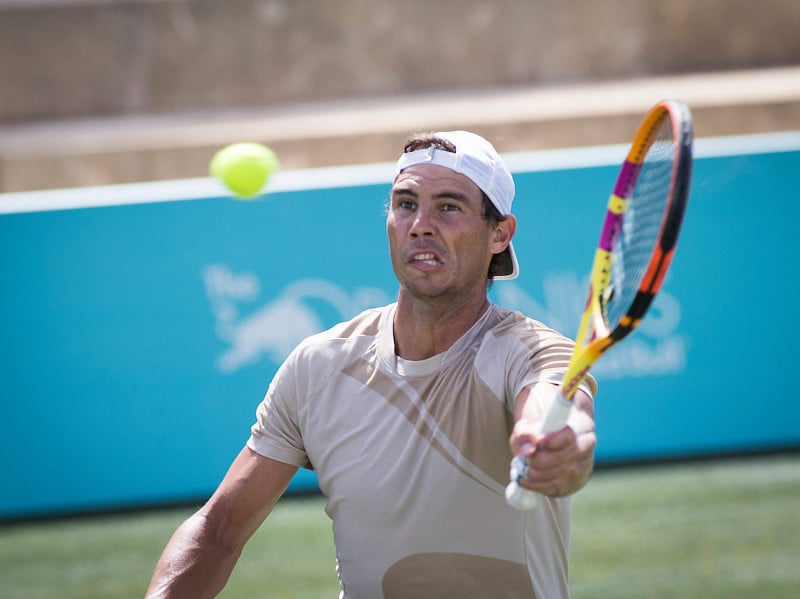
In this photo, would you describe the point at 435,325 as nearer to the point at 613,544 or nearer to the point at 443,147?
the point at 443,147

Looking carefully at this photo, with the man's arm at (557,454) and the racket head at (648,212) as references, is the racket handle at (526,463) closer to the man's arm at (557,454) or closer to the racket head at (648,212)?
the man's arm at (557,454)

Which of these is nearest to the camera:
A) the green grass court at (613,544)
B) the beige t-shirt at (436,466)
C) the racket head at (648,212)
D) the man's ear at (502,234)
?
the racket head at (648,212)

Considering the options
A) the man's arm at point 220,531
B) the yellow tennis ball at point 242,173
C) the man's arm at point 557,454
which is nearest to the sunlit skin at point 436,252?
the man's arm at point 220,531

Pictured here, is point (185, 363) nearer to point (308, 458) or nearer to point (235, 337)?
point (235, 337)

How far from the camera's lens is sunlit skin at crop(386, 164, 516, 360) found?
3.15 metres

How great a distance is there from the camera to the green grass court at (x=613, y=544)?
5.62 metres

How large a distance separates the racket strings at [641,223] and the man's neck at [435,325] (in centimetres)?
41

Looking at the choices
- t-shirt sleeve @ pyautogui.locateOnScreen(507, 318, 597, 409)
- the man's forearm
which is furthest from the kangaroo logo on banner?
t-shirt sleeve @ pyautogui.locateOnScreen(507, 318, 597, 409)

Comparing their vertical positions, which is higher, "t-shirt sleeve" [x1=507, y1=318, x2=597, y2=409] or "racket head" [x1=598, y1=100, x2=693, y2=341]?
"racket head" [x1=598, y1=100, x2=693, y2=341]

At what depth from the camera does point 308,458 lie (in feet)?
10.9

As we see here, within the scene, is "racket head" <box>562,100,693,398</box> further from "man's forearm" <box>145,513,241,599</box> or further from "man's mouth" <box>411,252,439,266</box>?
"man's forearm" <box>145,513,241,599</box>

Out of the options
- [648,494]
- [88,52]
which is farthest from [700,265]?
[88,52]

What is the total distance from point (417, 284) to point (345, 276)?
394 centimetres

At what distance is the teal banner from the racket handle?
4.48 m
